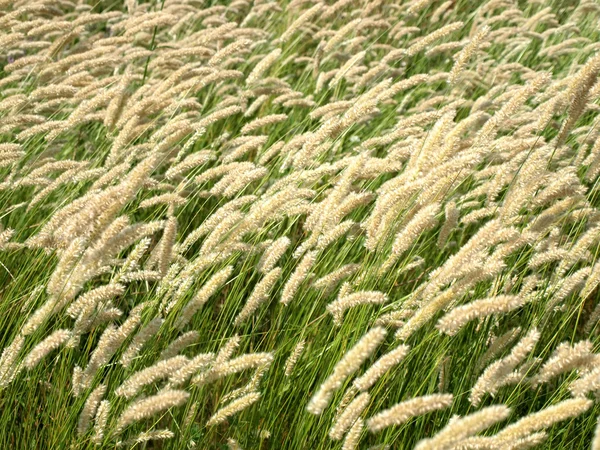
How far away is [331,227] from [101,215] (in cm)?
78

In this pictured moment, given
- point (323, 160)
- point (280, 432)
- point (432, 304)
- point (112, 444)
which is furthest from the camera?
point (323, 160)

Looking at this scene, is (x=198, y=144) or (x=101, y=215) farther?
(x=198, y=144)

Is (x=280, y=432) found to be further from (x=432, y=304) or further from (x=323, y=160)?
(x=323, y=160)

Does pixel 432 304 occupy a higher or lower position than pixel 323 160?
higher

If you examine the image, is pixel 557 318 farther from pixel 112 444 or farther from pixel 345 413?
pixel 112 444

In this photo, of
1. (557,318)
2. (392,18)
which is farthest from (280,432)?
(392,18)

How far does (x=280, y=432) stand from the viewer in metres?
2.35

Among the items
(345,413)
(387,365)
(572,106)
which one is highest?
(572,106)

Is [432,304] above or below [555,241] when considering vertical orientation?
above

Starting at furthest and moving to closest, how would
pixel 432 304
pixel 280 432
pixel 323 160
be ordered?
pixel 323 160
pixel 280 432
pixel 432 304

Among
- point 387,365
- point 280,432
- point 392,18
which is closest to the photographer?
point 387,365

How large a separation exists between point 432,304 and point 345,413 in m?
0.42

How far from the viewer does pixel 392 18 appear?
557 cm

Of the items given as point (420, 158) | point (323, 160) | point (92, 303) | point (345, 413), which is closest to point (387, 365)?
point (345, 413)
